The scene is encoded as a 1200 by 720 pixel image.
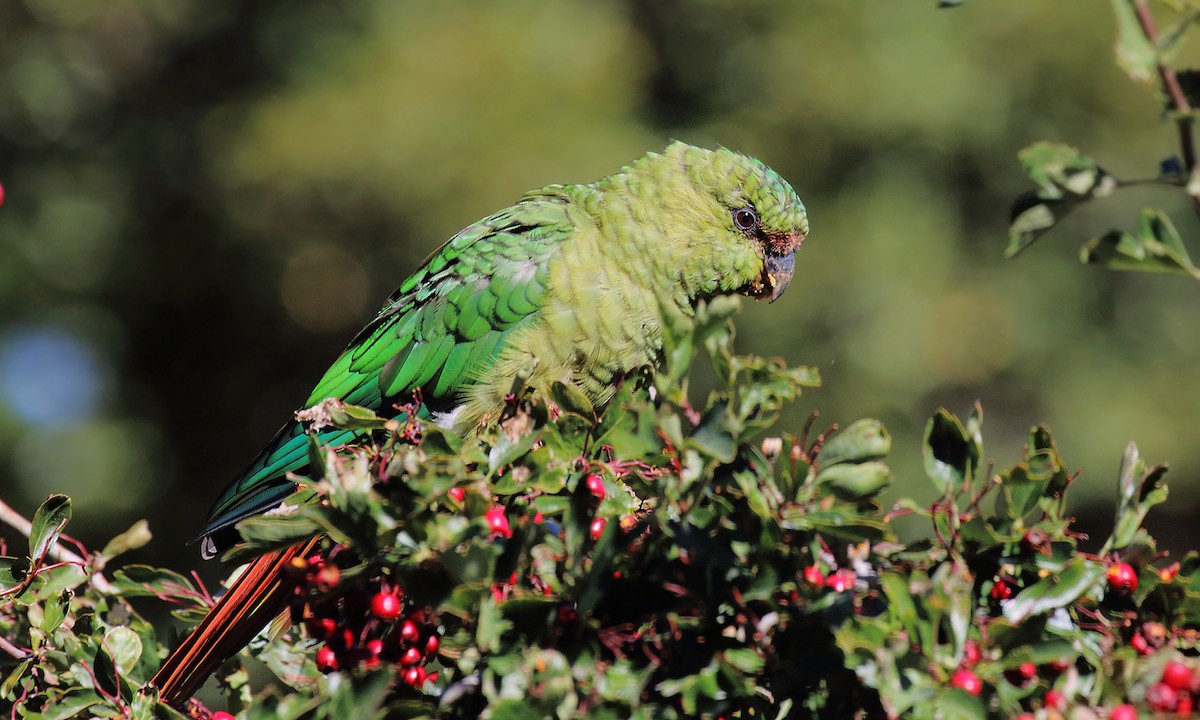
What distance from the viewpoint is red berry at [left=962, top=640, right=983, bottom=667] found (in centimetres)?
136

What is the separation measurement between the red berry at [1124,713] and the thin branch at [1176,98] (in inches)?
24.9

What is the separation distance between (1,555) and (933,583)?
1775mm

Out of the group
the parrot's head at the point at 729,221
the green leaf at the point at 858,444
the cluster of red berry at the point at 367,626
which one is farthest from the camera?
the parrot's head at the point at 729,221

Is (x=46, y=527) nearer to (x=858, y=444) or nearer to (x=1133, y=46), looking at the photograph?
(x=858, y=444)

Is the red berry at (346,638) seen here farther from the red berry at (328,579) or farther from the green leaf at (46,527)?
the green leaf at (46,527)

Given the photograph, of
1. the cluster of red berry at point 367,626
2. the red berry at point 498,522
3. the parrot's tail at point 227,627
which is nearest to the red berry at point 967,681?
the red berry at point 498,522

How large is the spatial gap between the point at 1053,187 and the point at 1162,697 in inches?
26.1

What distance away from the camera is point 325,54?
797 cm

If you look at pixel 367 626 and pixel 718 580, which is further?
pixel 367 626

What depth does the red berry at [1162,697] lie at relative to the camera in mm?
1259

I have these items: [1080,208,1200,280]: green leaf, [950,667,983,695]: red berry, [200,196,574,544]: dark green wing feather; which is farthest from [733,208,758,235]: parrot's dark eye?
[950,667,983,695]: red berry

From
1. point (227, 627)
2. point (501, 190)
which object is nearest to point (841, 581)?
point (227, 627)

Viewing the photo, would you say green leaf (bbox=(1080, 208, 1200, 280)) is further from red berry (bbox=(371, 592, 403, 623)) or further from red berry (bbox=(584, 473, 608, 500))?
red berry (bbox=(371, 592, 403, 623))

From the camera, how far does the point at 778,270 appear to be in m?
3.26
